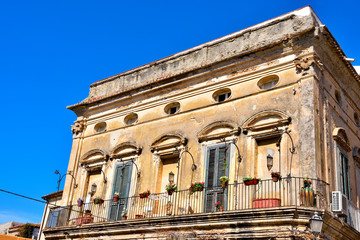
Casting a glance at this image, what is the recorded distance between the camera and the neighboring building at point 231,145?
11953mm

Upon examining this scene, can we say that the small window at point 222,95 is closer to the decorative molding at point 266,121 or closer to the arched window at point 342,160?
the decorative molding at point 266,121

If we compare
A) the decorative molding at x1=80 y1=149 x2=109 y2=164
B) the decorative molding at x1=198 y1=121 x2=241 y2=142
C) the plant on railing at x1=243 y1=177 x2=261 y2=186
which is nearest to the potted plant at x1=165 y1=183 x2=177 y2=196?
the decorative molding at x1=198 y1=121 x2=241 y2=142

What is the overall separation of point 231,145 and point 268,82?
238 centimetres

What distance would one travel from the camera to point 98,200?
51.7ft

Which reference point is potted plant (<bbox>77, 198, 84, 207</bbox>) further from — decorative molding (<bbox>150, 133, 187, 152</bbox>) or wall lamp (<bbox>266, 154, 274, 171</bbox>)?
wall lamp (<bbox>266, 154, 274, 171</bbox>)

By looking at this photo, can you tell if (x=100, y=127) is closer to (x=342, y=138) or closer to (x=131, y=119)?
(x=131, y=119)

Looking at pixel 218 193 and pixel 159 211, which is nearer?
pixel 218 193

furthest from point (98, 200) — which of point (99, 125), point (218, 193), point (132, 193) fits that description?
point (218, 193)

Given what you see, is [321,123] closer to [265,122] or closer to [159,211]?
[265,122]

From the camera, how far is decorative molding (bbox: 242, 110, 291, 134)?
12831mm

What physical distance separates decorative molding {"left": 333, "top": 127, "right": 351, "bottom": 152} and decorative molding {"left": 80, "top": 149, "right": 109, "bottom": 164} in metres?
8.31

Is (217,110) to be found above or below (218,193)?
above

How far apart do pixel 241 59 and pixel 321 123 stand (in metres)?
3.41

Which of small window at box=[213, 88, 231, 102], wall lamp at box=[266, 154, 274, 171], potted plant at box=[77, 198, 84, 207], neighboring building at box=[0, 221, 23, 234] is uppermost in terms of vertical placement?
small window at box=[213, 88, 231, 102]
